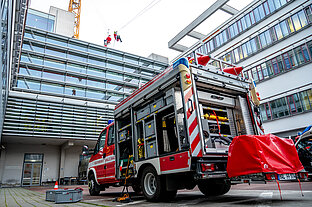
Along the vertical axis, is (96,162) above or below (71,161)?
below

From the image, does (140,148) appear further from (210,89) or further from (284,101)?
(284,101)

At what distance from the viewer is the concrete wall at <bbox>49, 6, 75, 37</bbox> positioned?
3160cm

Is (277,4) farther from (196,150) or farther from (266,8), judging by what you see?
(196,150)

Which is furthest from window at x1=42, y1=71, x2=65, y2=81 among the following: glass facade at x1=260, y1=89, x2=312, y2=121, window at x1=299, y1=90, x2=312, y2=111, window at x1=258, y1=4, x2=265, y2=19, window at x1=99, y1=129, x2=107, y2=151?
window at x1=299, y1=90, x2=312, y2=111

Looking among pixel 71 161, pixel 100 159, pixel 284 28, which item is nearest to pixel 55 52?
pixel 71 161

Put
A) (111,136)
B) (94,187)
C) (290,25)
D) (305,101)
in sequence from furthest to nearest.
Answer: (290,25), (305,101), (94,187), (111,136)

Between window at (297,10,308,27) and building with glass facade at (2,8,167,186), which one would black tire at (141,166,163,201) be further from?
window at (297,10,308,27)

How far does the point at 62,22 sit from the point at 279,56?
28.6m

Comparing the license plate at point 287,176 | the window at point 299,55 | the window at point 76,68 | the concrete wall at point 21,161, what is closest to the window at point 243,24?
the window at point 299,55

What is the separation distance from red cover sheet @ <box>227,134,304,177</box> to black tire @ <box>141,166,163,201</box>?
1.80 m

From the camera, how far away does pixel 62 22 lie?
105ft

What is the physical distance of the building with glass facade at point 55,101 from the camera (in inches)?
793

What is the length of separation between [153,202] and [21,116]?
1831cm

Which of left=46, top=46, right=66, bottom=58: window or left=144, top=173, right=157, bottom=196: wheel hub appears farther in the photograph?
left=46, top=46, right=66, bottom=58: window
